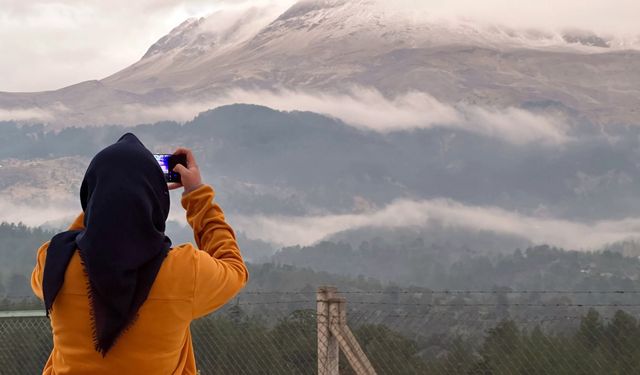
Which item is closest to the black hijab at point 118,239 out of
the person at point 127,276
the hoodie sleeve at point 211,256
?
the person at point 127,276

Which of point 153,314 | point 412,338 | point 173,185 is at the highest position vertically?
point 173,185


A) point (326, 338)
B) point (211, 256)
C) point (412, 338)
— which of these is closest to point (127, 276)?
point (211, 256)

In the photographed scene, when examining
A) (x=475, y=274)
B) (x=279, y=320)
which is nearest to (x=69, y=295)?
(x=279, y=320)

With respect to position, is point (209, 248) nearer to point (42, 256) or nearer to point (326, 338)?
point (42, 256)

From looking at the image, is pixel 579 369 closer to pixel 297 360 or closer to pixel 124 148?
pixel 297 360

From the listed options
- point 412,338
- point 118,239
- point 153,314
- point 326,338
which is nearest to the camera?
point 118,239

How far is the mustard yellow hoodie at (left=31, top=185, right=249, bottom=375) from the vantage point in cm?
246

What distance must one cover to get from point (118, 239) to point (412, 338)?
5918 mm

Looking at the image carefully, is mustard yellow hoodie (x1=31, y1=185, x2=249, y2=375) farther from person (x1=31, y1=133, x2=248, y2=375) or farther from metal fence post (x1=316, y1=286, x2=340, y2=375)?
metal fence post (x1=316, y1=286, x2=340, y2=375)

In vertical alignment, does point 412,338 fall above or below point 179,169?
below

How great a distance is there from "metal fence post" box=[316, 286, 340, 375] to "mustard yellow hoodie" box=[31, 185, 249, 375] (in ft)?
13.8

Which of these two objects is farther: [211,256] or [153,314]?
[211,256]

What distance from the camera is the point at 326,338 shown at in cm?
677

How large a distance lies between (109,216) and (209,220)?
0.44m
